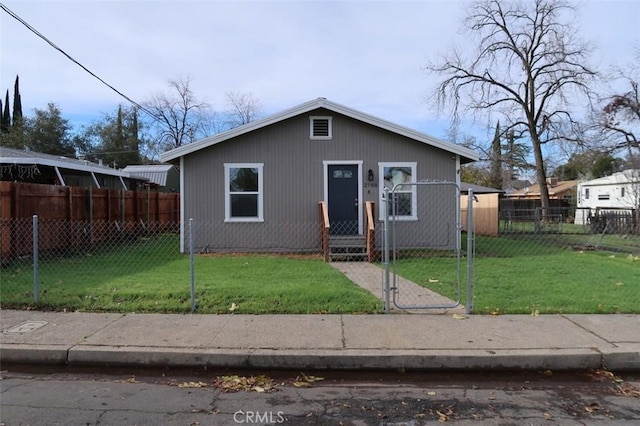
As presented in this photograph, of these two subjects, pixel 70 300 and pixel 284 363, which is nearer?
pixel 284 363

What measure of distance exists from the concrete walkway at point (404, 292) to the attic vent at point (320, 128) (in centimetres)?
417

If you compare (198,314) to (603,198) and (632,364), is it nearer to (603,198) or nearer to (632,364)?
(632,364)

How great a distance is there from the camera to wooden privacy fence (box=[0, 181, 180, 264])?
34.1 feet

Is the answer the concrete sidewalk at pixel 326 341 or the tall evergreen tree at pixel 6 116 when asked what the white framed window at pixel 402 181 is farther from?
the tall evergreen tree at pixel 6 116

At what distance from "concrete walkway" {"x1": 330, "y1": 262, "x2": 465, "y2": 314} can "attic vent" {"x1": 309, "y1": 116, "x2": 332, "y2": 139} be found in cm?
417

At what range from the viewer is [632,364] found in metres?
4.90

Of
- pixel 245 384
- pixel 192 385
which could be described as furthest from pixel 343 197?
pixel 192 385

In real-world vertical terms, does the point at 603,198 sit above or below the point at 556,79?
below

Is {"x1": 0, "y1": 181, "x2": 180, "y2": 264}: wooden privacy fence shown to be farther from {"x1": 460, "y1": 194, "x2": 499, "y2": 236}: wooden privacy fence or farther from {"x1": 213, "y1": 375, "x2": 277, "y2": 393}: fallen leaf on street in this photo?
{"x1": 460, "y1": 194, "x2": 499, "y2": 236}: wooden privacy fence

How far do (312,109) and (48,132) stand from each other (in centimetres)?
3822

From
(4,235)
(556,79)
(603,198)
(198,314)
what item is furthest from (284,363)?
(603,198)

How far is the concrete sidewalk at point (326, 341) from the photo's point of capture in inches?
191

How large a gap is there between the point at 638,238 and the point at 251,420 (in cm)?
1748

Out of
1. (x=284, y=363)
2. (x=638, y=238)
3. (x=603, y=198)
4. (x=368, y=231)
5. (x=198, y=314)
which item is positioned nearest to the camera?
(x=284, y=363)
